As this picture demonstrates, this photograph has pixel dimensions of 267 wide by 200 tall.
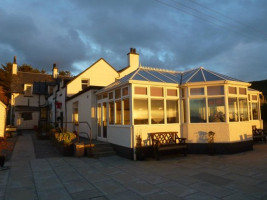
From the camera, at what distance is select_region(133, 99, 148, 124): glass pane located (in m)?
8.51

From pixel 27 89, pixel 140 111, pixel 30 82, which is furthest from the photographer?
pixel 30 82

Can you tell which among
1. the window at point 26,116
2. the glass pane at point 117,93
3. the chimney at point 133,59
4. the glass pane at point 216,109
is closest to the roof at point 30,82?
the window at point 26,116

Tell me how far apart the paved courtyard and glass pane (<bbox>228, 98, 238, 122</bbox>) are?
1881mm

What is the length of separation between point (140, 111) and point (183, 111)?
2.40m

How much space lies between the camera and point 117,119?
9594 mm

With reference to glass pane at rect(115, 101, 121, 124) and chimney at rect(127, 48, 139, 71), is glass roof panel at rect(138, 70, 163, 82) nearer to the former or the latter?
glass pane at rect(115, 101, 121, 124)

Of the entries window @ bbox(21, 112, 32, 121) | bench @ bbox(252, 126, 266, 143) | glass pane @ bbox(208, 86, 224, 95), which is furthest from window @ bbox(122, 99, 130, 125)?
window @ bbox(21, 112, 32, 121)

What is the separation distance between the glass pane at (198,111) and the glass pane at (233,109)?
1.16 metres

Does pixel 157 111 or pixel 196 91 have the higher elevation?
pixel 196 91

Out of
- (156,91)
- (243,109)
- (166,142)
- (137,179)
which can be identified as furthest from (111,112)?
(243,109)

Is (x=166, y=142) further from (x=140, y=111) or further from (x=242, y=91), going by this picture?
(x=242, y=91)

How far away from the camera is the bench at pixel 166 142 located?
799cm

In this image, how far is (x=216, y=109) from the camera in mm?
9086

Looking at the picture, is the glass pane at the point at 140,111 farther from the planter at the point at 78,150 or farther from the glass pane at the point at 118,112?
the planter at the point at 78,150
